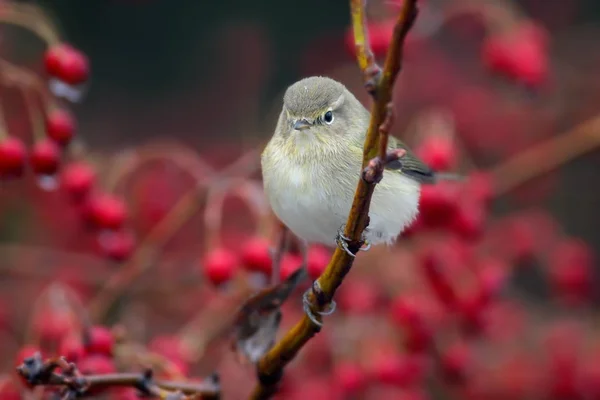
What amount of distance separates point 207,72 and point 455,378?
2.40 metres

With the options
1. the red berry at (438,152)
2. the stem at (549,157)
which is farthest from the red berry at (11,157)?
the stem at (549,157)

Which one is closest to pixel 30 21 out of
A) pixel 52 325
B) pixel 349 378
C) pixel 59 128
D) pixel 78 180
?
pixel 59 128

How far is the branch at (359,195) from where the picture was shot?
107 cm

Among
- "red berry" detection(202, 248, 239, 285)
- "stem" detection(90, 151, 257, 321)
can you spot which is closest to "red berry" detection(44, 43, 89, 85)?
"stem" detection(90, 151, 257, 321)

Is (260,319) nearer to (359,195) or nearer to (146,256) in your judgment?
(359,195)

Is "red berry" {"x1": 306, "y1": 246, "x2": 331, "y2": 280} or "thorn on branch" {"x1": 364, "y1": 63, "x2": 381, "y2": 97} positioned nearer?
"thorn on branch" {"x1": 364, "y1": 63, "x2": 381, "y2": 97}

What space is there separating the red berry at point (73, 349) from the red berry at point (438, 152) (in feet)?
3.92

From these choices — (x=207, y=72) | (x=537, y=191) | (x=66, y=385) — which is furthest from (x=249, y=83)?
(x=66, y=385)

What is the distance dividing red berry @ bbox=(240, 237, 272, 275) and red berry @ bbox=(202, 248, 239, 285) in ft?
0.16

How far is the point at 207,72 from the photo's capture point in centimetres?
455

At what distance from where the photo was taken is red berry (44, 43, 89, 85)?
2.31m

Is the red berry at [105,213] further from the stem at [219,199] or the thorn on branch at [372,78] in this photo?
the thorn on branch at [372,78]

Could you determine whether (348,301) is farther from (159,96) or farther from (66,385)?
(159,96)

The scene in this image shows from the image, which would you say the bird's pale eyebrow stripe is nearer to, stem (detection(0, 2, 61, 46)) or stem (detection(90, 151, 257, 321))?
stem (detection(90, 151, 257, 321))
